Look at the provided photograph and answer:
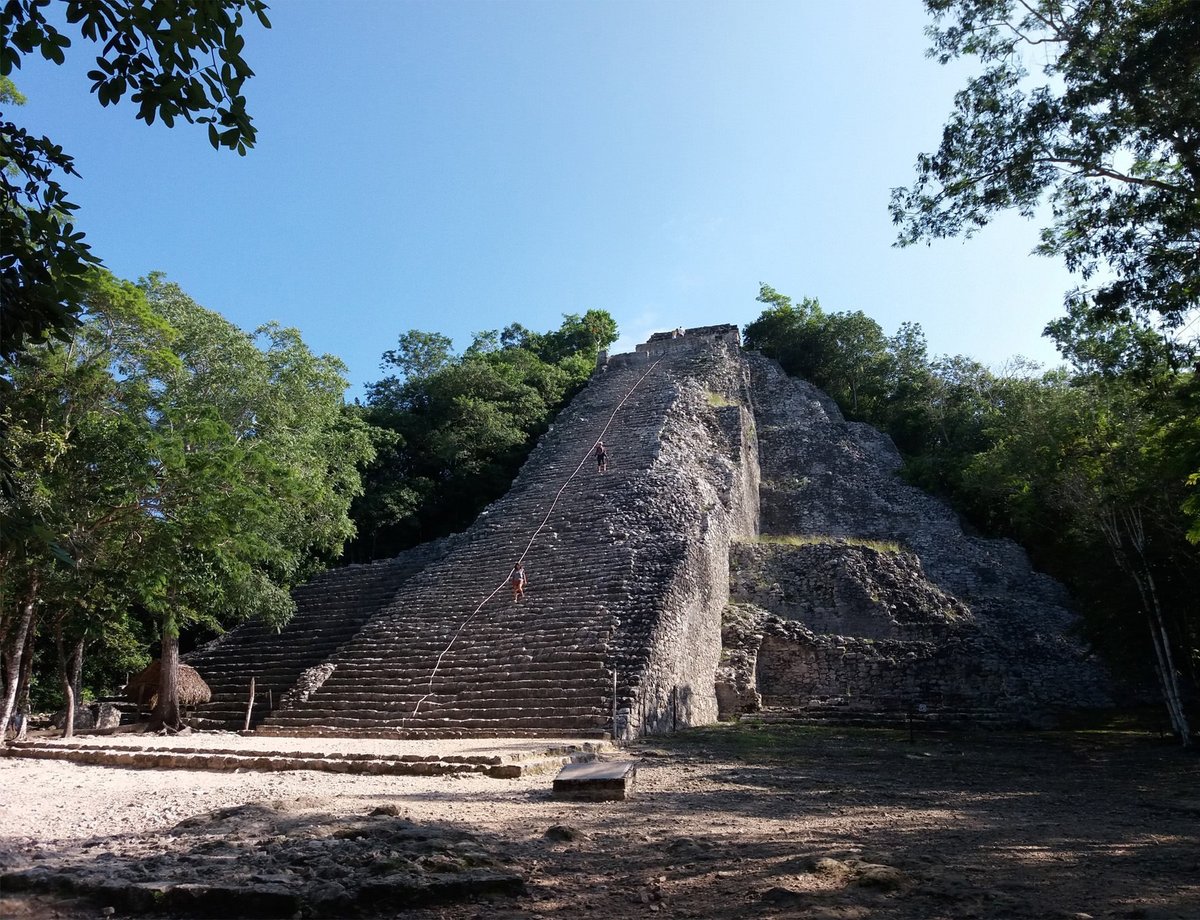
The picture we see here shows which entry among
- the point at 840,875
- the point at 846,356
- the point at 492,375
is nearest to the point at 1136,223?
the point at 840,875

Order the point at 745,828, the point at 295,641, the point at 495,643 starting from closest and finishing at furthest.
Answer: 1. the point at 745,828
2. the point at 495,643
3. the point at 295,641

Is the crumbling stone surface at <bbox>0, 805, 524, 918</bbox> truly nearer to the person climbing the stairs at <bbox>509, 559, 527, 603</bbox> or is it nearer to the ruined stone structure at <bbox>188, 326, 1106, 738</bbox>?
the ruined stone structure at <bbox>188, 326, 1106, 738</bbox>

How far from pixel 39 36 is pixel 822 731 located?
42.3 feet

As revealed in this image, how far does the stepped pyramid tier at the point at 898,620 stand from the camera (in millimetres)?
15516

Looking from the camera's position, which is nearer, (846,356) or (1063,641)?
(1063,641)

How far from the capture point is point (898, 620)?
17.4m

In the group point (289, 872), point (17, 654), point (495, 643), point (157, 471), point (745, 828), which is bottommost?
point (745, 828)

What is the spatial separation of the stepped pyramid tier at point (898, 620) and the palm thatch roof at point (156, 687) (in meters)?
9.64

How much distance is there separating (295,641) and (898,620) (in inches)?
500

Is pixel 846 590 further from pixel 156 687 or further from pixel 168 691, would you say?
pixel 156 687

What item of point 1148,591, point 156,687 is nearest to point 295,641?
point 156,687

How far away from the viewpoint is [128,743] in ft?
37.7

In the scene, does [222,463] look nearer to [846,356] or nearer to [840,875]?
[840,875]

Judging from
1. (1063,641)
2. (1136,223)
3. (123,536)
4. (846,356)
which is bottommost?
(1063,641)
